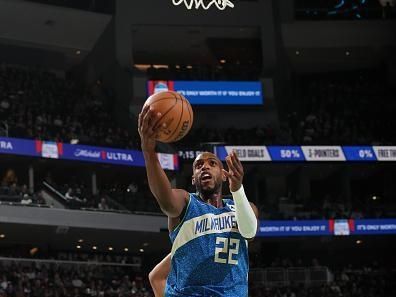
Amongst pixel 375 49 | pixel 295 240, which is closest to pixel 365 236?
pixel 295 240

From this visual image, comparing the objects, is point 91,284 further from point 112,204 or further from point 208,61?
Answer: point 208,61

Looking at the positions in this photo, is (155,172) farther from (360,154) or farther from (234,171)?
(360,154)

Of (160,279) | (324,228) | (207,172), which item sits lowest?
(160,279)

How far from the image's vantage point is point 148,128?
228 inches

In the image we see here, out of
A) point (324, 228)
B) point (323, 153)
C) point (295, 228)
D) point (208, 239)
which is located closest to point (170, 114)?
point (208, 239)

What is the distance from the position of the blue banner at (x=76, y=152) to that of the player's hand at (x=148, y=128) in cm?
2836

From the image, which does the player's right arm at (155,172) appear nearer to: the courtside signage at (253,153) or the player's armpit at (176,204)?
the player's armpit at (176,204)

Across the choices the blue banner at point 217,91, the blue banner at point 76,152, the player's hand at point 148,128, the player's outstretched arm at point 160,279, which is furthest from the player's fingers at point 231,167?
the blue banner at point 217,91

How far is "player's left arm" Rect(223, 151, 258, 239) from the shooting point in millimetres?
6133

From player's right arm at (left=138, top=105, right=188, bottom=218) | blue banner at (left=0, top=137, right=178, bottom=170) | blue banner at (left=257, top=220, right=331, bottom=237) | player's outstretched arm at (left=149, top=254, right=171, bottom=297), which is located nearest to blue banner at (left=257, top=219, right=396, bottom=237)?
blue banner at (left=257, top=220, right=331, bottom=237)

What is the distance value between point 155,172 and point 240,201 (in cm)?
69

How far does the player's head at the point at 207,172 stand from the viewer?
642cm

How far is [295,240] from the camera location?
39656mm

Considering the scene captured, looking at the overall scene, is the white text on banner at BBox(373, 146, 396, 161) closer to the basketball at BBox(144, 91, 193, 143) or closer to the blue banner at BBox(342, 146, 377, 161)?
the blue banner at BBox(342, 146, 377, 161)
